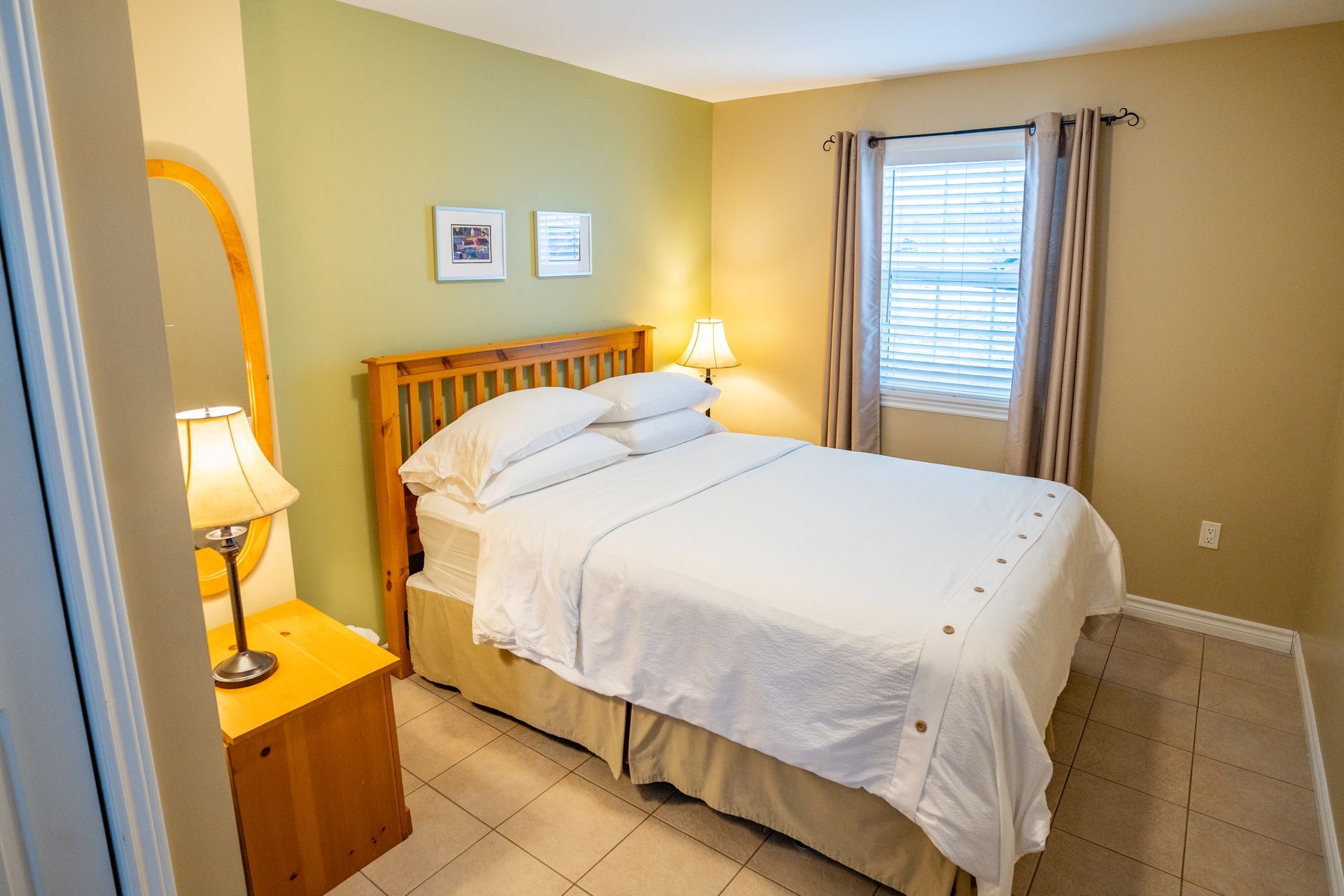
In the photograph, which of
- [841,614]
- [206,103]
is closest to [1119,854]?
[841,614]

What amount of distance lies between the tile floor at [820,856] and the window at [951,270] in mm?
1391

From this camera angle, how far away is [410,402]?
2.98 m

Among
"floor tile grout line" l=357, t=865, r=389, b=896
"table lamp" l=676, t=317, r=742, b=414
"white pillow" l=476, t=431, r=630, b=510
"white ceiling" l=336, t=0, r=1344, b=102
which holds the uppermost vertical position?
"white ceiling" l=336, t=0, r=1344, b=102

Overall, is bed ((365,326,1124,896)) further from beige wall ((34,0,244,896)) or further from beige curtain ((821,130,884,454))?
beige wall ((34,0,244,896))

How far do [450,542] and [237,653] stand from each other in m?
0.81

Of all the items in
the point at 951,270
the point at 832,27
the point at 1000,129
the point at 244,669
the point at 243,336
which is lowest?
the point at 244,669

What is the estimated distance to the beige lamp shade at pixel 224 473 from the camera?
5.90ft

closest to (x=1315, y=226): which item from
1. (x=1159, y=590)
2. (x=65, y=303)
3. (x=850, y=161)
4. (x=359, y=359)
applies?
(x=1159, y=590)

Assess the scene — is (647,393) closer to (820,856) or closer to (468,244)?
(468,244)

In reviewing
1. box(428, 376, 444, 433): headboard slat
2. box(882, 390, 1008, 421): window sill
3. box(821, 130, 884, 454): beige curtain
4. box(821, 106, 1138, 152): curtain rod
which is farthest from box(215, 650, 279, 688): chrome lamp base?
box(821, 106, 1138, 152): curtain rod

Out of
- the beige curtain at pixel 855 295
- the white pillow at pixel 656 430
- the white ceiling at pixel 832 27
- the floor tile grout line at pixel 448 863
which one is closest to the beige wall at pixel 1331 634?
the white ceiling at pixel 832 27

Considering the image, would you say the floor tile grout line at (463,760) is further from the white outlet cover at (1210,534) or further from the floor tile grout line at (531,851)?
the white outlet cover at (1210,534)

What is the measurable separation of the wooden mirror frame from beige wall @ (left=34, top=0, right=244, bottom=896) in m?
1.08

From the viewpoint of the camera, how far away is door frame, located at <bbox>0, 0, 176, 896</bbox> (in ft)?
3.22
